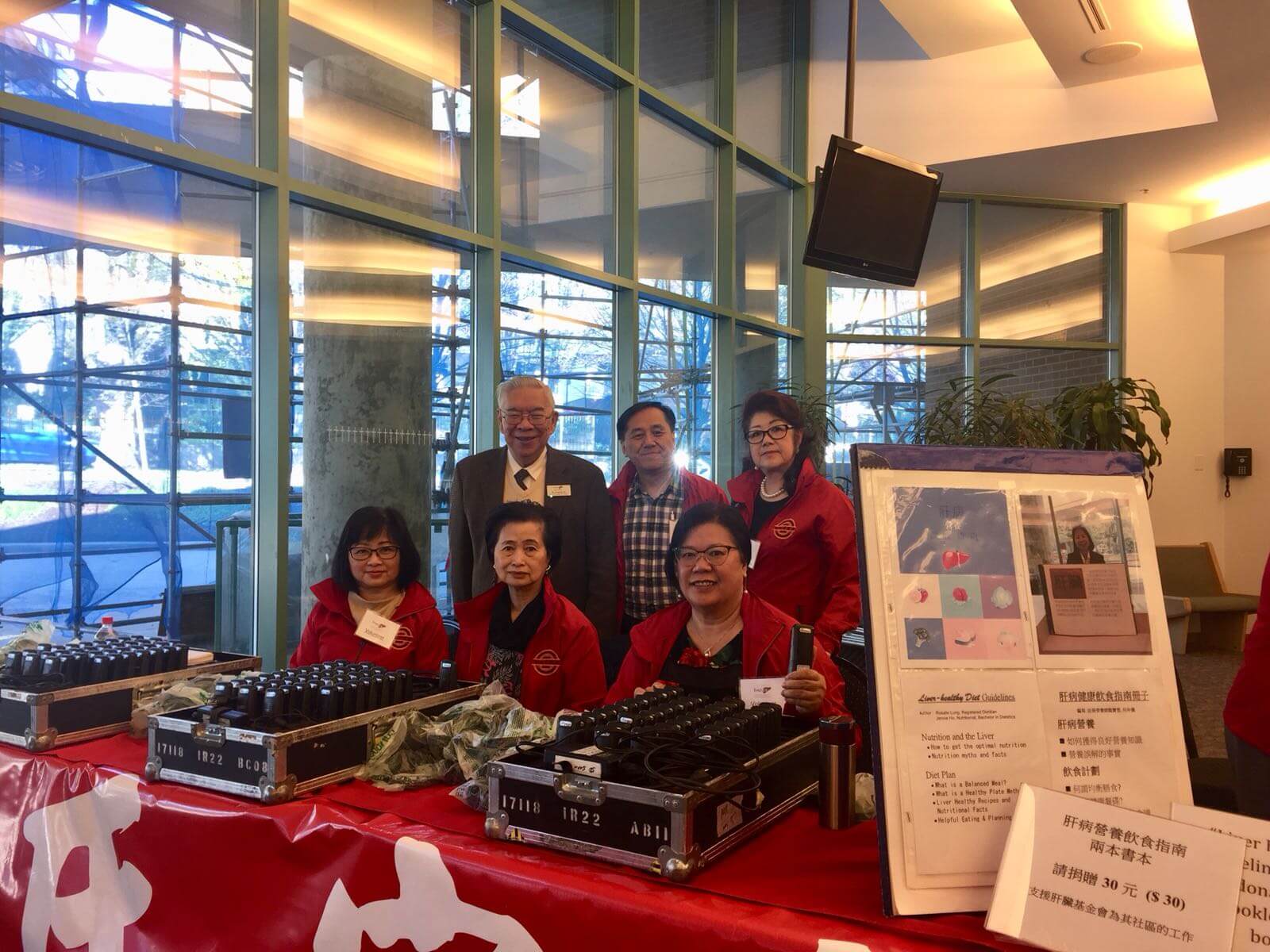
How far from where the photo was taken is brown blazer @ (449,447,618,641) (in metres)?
3.42

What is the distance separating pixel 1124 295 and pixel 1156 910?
8.32m

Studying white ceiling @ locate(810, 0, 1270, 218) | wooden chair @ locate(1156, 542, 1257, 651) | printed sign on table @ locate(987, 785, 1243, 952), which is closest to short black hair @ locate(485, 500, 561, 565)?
printed sign on table @ locate(987, 785, 1243, 952)

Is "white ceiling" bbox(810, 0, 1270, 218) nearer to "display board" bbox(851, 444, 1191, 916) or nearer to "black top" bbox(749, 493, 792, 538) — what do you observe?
"black top" bbox(749, 493, 792, 538)

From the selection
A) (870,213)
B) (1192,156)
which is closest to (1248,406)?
(1192,156)

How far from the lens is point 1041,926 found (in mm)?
1112

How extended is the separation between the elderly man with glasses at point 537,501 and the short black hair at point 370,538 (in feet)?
1.96

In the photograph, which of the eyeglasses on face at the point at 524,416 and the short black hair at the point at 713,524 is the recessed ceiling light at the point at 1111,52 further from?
the short black hair at the point at 713,524

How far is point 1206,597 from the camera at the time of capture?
7891 millimetres

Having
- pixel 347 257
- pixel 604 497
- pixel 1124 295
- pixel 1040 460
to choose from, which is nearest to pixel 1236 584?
pixel 1124 295

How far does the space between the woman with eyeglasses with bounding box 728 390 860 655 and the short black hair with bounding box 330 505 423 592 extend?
116cm

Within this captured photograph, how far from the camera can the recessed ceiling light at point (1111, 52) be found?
6.11 m

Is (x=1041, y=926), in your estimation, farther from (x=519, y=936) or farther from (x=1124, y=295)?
(x=1124, y=295)

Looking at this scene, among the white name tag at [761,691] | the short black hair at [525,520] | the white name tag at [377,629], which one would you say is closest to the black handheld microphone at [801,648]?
the white name tag at [761,691]

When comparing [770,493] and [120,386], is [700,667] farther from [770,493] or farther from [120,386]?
[120,386]
